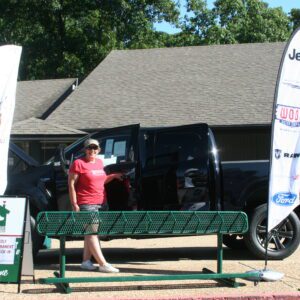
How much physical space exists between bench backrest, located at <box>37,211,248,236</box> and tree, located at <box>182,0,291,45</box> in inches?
1166

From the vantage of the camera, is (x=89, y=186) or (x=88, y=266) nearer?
(x=89, y=186)

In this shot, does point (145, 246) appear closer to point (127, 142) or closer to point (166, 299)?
point (127, 142)

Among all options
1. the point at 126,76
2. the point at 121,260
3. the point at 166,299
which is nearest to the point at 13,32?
the point at 126,76

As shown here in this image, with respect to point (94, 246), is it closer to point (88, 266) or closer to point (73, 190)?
point (88, 266)

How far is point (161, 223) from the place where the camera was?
8.09m

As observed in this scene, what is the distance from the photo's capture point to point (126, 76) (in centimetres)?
2373

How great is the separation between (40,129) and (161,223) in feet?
39.6

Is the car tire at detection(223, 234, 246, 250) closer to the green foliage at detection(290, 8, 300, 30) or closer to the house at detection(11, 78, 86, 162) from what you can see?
the house at detection(11, 78, 86, 162)

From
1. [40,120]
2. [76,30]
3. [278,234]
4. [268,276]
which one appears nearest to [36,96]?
[40,120]

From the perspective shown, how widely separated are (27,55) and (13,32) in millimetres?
1642

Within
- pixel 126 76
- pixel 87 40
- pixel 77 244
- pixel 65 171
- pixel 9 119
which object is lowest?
pixel 77 244

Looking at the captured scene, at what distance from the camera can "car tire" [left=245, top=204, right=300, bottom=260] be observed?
9.81m

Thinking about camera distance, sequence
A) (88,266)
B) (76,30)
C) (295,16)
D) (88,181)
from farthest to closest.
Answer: (295,16) < (76,30) < (88,266) < (88,181)

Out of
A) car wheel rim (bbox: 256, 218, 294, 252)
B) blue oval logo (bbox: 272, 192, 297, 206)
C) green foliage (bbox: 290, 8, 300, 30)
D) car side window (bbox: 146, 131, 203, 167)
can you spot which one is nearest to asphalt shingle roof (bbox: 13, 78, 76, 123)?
car side window (bbox: 146, 131, 203, 167)
